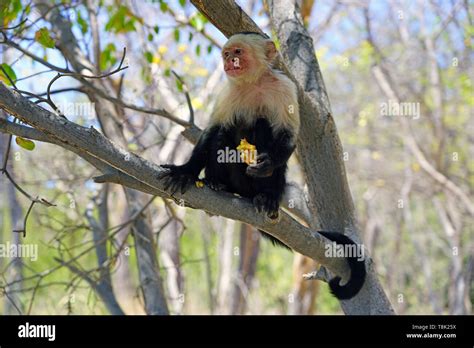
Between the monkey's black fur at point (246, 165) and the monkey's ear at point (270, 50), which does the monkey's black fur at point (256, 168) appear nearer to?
the monkey's black fur at point (246, 165)

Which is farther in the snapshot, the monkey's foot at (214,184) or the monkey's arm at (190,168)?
the monkey's foot at (214,184)

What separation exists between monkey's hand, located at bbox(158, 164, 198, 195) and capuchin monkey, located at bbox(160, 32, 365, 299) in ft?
0.50

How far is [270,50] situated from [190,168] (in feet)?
4.76

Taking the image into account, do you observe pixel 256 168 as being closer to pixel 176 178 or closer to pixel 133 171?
pixel 176 178

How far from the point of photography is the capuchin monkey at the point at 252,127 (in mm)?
5375

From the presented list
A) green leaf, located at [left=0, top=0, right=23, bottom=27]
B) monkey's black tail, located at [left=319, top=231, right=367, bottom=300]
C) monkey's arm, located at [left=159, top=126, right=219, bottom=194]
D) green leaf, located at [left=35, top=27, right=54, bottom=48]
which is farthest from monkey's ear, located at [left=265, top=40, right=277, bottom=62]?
green leaf, located at [left=0, top=0, right=23, bottom=27]

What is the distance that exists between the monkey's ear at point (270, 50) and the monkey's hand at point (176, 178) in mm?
1486

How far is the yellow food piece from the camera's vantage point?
522 centimetres

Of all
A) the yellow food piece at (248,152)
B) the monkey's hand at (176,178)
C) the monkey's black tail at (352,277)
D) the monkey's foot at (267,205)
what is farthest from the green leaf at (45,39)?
the monkey's black tail at (352,277)

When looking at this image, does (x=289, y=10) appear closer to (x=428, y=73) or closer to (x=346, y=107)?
(x=428, y=73)

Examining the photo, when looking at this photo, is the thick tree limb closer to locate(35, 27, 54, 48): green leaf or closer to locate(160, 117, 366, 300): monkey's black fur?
locate(160, 117, 366, 300): monkey's black fur

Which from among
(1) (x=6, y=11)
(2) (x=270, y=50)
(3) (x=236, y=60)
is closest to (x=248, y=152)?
(3) (x=236, y=60)

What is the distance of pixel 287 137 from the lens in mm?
5375
